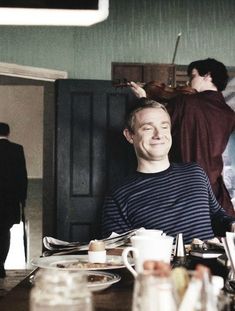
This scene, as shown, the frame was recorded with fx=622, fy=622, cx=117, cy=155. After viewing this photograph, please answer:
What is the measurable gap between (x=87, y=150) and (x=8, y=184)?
Answer: 7.32 ft

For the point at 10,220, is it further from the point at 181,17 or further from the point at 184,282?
the point at 184,282

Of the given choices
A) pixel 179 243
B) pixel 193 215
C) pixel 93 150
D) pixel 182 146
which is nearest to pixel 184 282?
pixel 179 243

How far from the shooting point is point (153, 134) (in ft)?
9.70

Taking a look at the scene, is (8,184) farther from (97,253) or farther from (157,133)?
(97,253)

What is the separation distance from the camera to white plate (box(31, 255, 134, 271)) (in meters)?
1.72

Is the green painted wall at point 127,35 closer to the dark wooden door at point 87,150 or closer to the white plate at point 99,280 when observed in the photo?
the dark wooden door at point 87,150

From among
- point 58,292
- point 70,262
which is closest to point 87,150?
point 70,262

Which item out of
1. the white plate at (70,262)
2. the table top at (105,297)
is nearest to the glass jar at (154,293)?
the table top at (105,297)

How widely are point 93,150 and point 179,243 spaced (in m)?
2.32

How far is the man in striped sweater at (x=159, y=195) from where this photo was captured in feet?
9.31

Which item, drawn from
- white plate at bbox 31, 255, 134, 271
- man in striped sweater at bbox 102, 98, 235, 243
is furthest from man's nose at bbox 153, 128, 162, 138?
white plate at bbox 31, 255, 134, 271

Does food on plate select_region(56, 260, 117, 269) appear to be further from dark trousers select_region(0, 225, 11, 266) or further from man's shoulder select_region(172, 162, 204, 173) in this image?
dark trousers select_region(0, 225, 11, 266)

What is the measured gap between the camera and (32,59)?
20.7ft

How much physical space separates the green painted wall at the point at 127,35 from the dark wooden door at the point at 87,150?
2.24 meters
